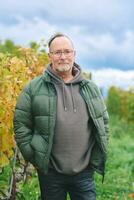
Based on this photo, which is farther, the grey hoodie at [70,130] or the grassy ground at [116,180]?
the grassy ground at [116,180]

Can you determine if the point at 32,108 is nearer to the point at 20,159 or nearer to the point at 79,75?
the point at 79,75

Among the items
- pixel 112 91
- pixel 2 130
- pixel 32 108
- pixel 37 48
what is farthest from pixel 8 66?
pixel 112 91

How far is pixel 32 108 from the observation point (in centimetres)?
576

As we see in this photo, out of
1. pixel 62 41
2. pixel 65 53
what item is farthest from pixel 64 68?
pixel 62 41

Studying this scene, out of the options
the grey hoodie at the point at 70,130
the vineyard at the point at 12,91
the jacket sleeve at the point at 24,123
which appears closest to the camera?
the grey hoodie at the point at 70,130

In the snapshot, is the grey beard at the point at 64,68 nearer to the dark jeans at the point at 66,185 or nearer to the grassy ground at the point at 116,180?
the dark jeans at the point at 66,185

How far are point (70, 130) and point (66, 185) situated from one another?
20.7 inches

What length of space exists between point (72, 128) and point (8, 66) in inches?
65.6

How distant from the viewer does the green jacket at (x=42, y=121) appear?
18.6ft

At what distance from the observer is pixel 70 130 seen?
Answer: 5.63 m

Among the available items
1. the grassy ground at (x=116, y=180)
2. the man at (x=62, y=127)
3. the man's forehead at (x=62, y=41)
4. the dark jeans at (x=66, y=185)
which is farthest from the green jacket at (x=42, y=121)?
the grassy ground at (x=116, y=180)

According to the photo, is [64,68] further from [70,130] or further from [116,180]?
[116,180]

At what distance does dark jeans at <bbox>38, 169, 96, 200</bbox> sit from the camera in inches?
227

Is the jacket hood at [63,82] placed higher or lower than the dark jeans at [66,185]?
higher
